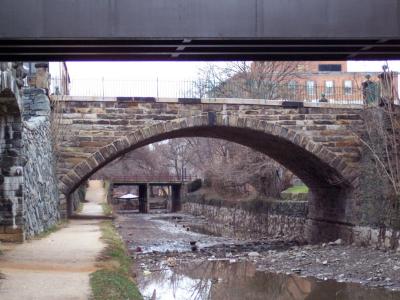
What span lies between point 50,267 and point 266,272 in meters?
7.71

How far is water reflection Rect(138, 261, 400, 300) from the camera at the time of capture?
540 inches

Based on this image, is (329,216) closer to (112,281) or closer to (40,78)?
(40,78)

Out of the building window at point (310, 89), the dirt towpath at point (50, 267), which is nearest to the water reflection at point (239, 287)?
the dirt towpath at point (50, 267)

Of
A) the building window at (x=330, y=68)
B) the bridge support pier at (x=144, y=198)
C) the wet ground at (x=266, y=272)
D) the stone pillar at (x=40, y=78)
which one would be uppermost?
the building window at (x=330, y=68)

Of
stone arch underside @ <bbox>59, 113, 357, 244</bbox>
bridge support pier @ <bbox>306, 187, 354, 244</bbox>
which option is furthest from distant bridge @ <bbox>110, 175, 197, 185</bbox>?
stone arch underside @ <bbox>59, 113, 357, 244</bbox>

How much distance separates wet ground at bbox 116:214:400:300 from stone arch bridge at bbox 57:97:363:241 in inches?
116

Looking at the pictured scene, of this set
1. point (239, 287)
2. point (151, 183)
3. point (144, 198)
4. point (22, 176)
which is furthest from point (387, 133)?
point (144, 198)

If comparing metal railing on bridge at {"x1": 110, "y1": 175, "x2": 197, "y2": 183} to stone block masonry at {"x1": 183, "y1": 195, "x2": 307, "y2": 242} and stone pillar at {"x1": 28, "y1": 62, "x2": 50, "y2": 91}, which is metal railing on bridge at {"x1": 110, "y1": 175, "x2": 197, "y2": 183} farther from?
stone pillar at {"x1": 28, "y1": 62, "x2": 50, "y2": 91}

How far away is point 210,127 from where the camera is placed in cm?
2347

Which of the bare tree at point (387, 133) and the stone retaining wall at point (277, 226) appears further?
the stone retaining wall at point (277, 226)

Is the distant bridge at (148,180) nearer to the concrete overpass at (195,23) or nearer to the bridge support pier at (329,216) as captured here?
the bridge support pier at (329,216)

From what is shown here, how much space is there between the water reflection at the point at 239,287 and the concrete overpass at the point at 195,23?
23.2 ft

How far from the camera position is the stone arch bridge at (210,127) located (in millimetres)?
22328

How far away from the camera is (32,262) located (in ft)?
39.2
